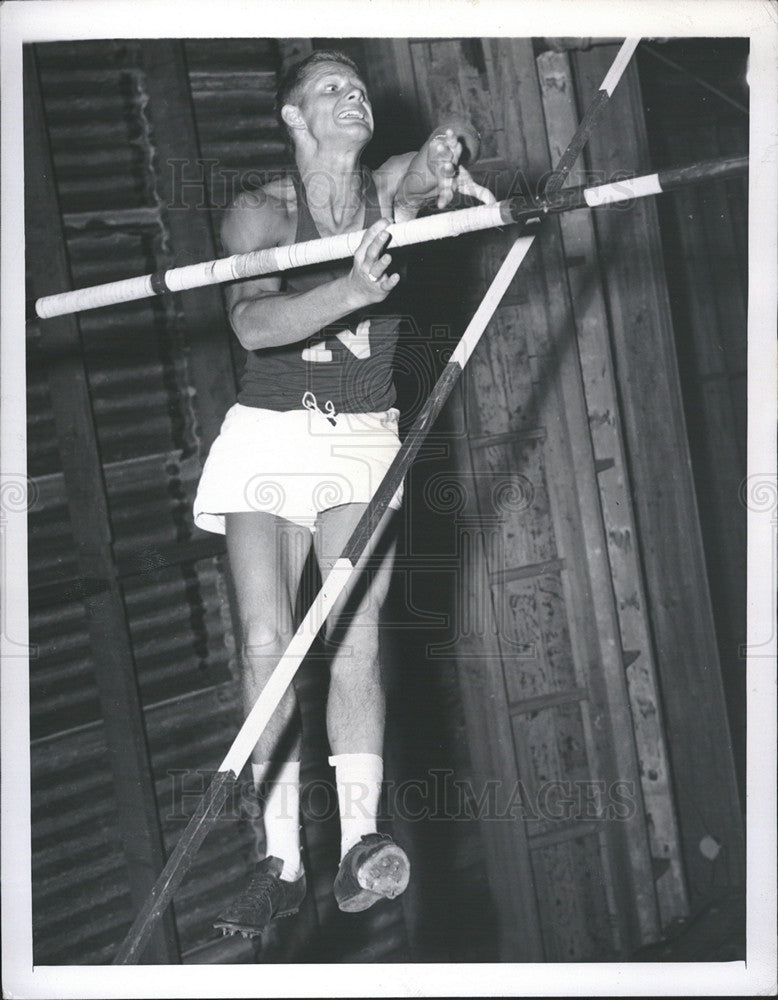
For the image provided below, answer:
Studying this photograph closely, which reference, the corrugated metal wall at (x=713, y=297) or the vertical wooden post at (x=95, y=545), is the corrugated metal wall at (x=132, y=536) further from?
the corrugated metal wall at (x=713, y=297)

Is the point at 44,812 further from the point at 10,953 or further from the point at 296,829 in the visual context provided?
the point at 296,829

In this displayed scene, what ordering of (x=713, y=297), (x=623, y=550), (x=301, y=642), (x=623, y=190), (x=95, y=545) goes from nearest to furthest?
(x=623, y=190) → (x=301, y=642) → (x=95, y=545) → (x=623, y=550) → (x=713, y=297)

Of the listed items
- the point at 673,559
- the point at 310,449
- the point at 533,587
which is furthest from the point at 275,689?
the point at 673,559

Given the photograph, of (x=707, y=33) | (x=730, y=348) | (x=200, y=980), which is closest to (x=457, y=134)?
(x=707, y=33)

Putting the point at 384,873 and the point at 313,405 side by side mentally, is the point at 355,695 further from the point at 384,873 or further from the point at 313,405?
the point at 313,405

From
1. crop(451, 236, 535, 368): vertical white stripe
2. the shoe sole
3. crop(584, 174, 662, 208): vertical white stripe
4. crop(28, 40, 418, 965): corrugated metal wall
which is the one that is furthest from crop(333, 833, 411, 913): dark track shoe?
crop(584, 174, 662, 208): vertical white stripe

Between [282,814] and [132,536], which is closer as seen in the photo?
[282,814]

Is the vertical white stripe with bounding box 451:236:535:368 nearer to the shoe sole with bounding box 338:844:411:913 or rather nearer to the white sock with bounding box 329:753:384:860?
the white sock with bounding box 329:753:384:860

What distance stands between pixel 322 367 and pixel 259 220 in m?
0.29

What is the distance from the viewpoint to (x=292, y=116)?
1785 mm

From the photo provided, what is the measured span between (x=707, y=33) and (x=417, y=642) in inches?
55.7

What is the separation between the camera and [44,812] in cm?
218

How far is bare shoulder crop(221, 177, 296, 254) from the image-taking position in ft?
5.65

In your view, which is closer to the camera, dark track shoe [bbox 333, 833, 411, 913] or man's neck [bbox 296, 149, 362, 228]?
dark track shoe [bbox 333, 833, 411, 913]
